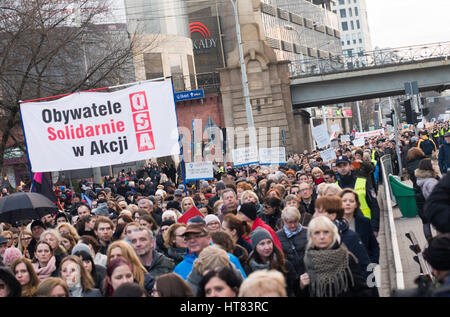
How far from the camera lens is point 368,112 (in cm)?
12062

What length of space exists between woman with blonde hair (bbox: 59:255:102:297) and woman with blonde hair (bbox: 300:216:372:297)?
1.98 metres

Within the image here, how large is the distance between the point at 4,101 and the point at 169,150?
47.5ft

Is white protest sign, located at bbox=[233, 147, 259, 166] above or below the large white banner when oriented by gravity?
below

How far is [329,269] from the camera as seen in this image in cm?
596

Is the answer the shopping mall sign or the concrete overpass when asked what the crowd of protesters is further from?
the shopping mall sign

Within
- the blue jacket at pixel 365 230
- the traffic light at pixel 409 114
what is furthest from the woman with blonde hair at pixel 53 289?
the traffic light at pixel 409 114

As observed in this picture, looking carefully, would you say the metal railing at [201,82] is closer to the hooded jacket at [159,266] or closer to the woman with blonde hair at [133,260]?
the hooded jacket at [159,266]

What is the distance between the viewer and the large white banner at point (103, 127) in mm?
13922

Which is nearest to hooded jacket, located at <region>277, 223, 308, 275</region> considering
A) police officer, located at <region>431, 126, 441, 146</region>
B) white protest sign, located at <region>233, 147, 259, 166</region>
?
white protest sign, located at <region>233, 147, 259, 166</region>

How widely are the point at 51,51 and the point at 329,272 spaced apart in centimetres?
2226

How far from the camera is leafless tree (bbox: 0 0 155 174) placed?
83.7ft

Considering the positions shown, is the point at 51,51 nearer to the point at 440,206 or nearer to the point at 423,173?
the point at 423,173

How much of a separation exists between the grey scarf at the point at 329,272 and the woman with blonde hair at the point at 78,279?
78.9 inches
